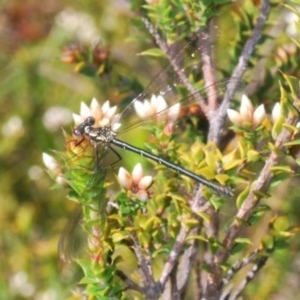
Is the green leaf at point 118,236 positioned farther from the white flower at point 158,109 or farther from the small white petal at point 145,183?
the white flower at point 158,109

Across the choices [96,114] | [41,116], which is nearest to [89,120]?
[96,114]

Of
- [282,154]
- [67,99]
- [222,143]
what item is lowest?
[67,99]

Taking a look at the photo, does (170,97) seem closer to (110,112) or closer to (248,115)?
(110,112)

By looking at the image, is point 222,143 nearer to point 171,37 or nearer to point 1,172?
point 171,37

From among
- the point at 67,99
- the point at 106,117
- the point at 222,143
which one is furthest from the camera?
the point at 67,99

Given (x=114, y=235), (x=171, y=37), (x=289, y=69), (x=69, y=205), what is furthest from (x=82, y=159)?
(x=69, y=205)

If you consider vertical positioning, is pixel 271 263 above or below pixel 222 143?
below

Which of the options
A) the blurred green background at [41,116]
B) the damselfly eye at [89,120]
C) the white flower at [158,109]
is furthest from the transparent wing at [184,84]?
the blurred green background at [41,116]
